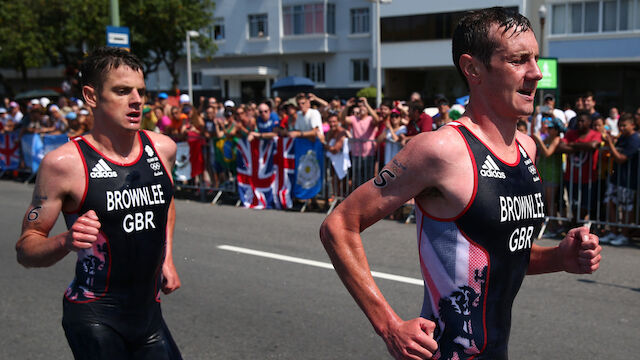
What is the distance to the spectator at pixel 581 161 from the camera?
8898 mm

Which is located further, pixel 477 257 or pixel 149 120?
pixel 149 120

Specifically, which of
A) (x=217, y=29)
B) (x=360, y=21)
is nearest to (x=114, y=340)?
(x=360, y=21)

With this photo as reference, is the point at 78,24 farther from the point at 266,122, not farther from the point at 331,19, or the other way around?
the point at 266,122

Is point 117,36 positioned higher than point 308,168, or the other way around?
point 117,36

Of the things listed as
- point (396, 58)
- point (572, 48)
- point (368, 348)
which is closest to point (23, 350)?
point (368, 348)

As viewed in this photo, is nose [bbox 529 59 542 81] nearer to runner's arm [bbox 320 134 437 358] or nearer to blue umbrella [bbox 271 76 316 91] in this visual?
runner's arm [bbox 320 134 437 358]

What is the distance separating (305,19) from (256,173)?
1292 inches

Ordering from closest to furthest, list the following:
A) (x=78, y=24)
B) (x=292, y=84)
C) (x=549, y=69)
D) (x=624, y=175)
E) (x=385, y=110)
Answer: (x=624, y=175)
(x=385, y=110)
(x=549, y=69)
(x=292, y=84)
(x=78, y=24)

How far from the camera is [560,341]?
16.3ft

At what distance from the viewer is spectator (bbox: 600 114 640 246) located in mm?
8523

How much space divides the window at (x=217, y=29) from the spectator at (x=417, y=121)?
38.2 m

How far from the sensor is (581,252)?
231cm

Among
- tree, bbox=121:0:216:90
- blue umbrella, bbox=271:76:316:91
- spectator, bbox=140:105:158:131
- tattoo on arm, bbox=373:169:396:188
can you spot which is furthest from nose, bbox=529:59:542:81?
tree, bbox=121:0:216:90

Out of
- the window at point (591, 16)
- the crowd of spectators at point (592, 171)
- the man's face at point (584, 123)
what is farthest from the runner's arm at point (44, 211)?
the window at point (591, 16)
